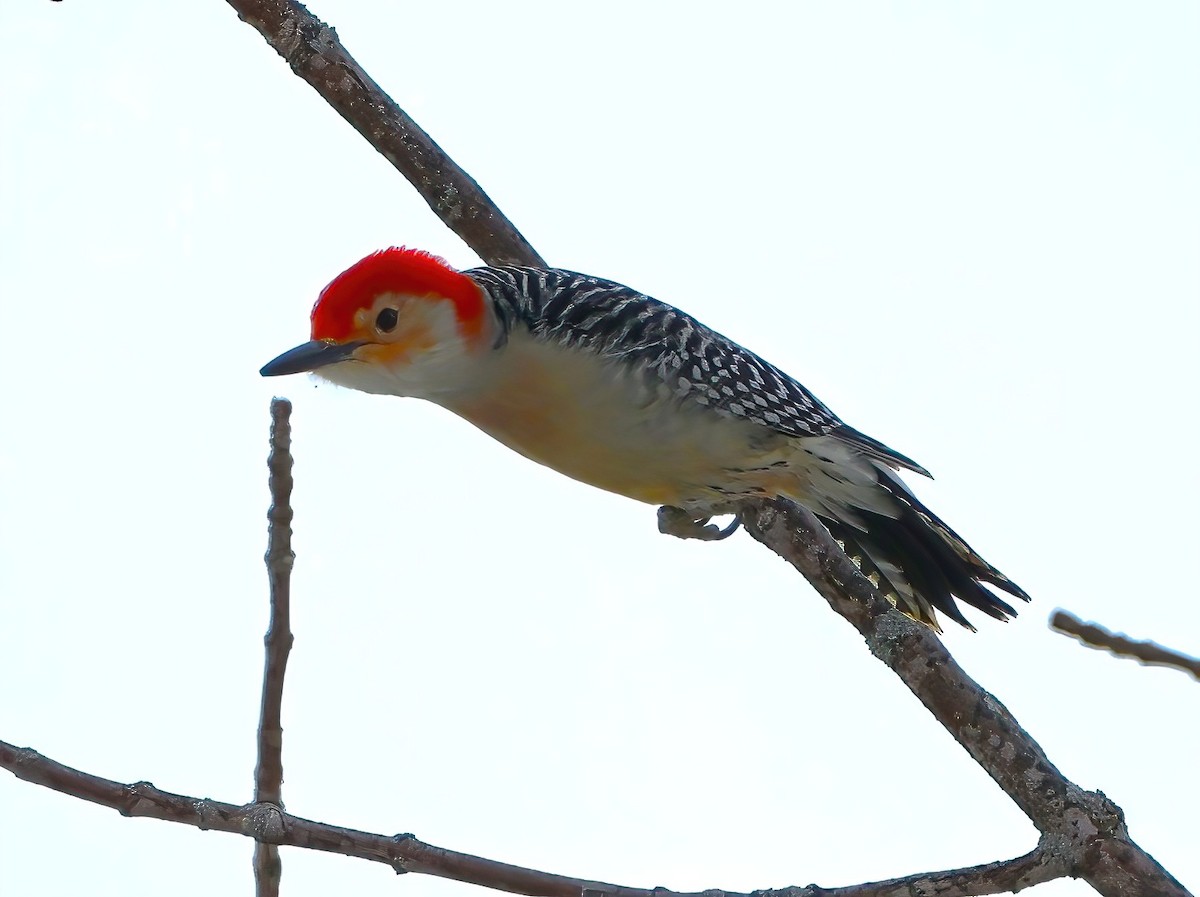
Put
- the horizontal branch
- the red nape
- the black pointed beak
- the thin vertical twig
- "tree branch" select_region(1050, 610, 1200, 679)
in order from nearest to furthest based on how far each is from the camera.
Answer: "tree branch" select_region(1050, 610, 1200, 679)
the horizontal branch
the thin vertical twig
the black pointed beak
the red nape

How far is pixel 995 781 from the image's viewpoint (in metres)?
3.16

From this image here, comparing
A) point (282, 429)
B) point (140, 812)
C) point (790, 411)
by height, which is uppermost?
point (790, 411)

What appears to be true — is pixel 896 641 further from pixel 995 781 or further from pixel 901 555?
pixel 901 555

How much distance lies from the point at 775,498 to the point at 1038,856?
1.60 meters

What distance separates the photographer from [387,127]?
4383 mm

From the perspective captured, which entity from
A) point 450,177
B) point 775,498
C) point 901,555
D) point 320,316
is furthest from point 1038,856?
point 450,177

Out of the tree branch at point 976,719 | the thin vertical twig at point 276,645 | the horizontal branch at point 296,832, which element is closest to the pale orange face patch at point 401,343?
the tree branch at point 976,719

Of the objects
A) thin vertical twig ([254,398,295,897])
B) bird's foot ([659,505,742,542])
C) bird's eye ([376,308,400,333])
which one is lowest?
thin vertical twig ([254,398,295,897])

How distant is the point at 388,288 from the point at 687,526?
117 cm

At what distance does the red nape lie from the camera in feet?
12.3

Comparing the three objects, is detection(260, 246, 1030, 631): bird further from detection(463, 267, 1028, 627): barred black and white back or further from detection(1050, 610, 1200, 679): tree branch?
detection(1050, 610, 1200, 679): tree branch

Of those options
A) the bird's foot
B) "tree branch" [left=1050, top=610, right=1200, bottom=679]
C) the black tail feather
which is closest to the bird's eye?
the bird's foot

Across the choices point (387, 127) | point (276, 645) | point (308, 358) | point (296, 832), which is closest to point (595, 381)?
point (308, 358)

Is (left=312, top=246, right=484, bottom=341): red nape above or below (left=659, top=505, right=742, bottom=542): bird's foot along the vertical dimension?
above
